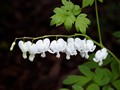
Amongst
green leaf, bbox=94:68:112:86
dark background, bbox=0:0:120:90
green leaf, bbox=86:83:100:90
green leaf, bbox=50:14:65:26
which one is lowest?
green leaf, bbox=86:83:100:90

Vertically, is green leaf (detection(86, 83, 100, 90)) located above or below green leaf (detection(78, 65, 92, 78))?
below

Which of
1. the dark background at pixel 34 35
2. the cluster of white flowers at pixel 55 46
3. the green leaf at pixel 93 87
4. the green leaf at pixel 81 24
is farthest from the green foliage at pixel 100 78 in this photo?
the dark background at pixel 34 35

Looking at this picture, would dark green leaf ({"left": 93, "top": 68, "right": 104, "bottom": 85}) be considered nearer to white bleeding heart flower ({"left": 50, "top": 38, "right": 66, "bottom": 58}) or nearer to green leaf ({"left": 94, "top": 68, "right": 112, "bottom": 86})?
green leaf ({"left": 94, "top": 68, "right": 112, "bottom": 86})

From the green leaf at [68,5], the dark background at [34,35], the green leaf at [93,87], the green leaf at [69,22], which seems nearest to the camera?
the green leaf at [69,22]

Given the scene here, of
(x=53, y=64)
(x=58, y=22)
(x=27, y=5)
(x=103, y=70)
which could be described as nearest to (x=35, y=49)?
(x=58, y=22)

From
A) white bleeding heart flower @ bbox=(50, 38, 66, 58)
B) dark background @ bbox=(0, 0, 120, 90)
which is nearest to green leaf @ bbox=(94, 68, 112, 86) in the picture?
white bleeding heart flower @ bbox=(50, 38, 66, 58)

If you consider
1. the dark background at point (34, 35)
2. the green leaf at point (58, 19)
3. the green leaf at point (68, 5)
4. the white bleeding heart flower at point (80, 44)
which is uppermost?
the dark background at point (34, 35)

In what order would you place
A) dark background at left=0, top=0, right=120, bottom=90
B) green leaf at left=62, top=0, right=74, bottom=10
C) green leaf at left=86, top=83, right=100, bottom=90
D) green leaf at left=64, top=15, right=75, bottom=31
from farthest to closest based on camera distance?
1. dark background at left=0, top=0, right=120, bottom=90
2. green leaf at left=86, top=83, right=100, bottom=90
3. green leaf at left=62, top=0, right=74, bottom=10
4. green leaf at left=64, top=15, right=75, bottom=31

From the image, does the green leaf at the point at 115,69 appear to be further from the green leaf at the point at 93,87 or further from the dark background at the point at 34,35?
the dark background at the point at 34,35

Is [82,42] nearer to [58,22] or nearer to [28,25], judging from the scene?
[58,22]
